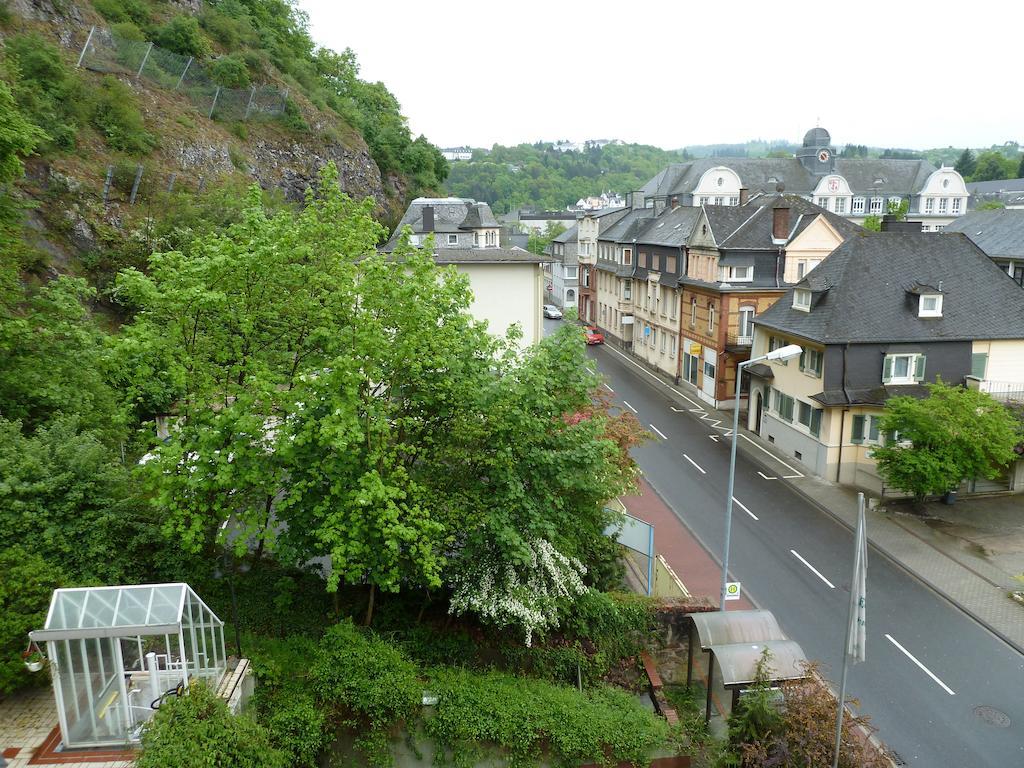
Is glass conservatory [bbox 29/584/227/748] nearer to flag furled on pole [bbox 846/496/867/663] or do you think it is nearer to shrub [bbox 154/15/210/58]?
flag furled on pole [bbox 846/496/867/663]

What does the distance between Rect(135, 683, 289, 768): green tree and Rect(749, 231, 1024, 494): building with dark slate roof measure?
2271 cm

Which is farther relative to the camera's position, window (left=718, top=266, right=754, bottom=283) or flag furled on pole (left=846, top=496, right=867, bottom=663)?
window (left=718, top=266, right=754, bottom=283)

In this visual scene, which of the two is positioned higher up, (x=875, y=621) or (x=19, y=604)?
(x=19, y=604)

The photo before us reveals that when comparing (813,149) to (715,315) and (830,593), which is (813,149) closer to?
(715,315)

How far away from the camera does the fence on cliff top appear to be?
32.4 metres

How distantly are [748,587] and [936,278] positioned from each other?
16.7m

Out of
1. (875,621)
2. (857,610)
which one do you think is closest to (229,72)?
(875,621)

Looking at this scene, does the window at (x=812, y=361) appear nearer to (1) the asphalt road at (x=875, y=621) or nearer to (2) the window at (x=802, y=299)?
(2) the window at (x=802, y=299)

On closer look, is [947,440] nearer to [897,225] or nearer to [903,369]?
[903,369]

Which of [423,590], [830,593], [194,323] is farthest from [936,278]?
[194,323]

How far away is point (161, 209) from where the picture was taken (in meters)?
27.0

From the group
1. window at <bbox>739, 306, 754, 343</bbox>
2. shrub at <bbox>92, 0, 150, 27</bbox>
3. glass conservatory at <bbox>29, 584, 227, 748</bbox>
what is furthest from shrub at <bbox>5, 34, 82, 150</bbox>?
window at <bbox>739, 306, 754, 343</bbox>

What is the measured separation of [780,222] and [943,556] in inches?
770

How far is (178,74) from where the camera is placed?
36625 millimetres
